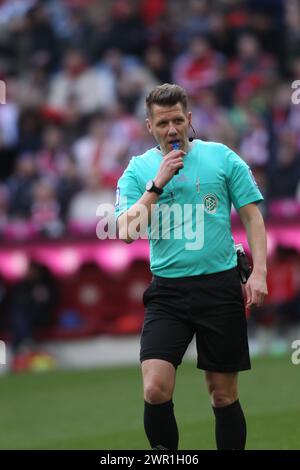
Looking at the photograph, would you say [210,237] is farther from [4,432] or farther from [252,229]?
[4,432]

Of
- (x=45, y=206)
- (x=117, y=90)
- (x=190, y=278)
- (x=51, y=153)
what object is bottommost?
(x=190, y=278)

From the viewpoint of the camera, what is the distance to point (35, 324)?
16.2 m

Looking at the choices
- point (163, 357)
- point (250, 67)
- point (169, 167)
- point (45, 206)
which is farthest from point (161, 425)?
point (250, 67)

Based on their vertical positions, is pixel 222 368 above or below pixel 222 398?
above

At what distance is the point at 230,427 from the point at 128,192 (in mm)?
1435

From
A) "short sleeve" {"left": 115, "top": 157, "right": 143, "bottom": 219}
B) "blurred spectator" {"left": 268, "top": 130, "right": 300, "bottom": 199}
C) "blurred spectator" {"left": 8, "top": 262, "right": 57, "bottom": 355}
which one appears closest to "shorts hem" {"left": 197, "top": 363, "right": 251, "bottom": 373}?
"short sleeve" {"left": 115, "top": 157, "right": 143, "bottom": 219}

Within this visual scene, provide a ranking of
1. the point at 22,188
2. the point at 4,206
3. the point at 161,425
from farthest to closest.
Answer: the point at 22,188 < the point at 4,206 < the point at 161,425

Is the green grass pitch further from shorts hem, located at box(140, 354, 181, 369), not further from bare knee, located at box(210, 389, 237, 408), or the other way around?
shorts hem, located at box(140, 354, 181, 369)

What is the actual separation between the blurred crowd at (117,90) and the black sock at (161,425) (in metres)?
8.38

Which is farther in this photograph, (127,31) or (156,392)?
(127,31)

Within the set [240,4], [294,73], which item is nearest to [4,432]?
[294,73]

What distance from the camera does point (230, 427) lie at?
7266 millimetres

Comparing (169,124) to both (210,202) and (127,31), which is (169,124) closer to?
(210,202)

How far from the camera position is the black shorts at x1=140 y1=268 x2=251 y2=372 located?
7.20m
